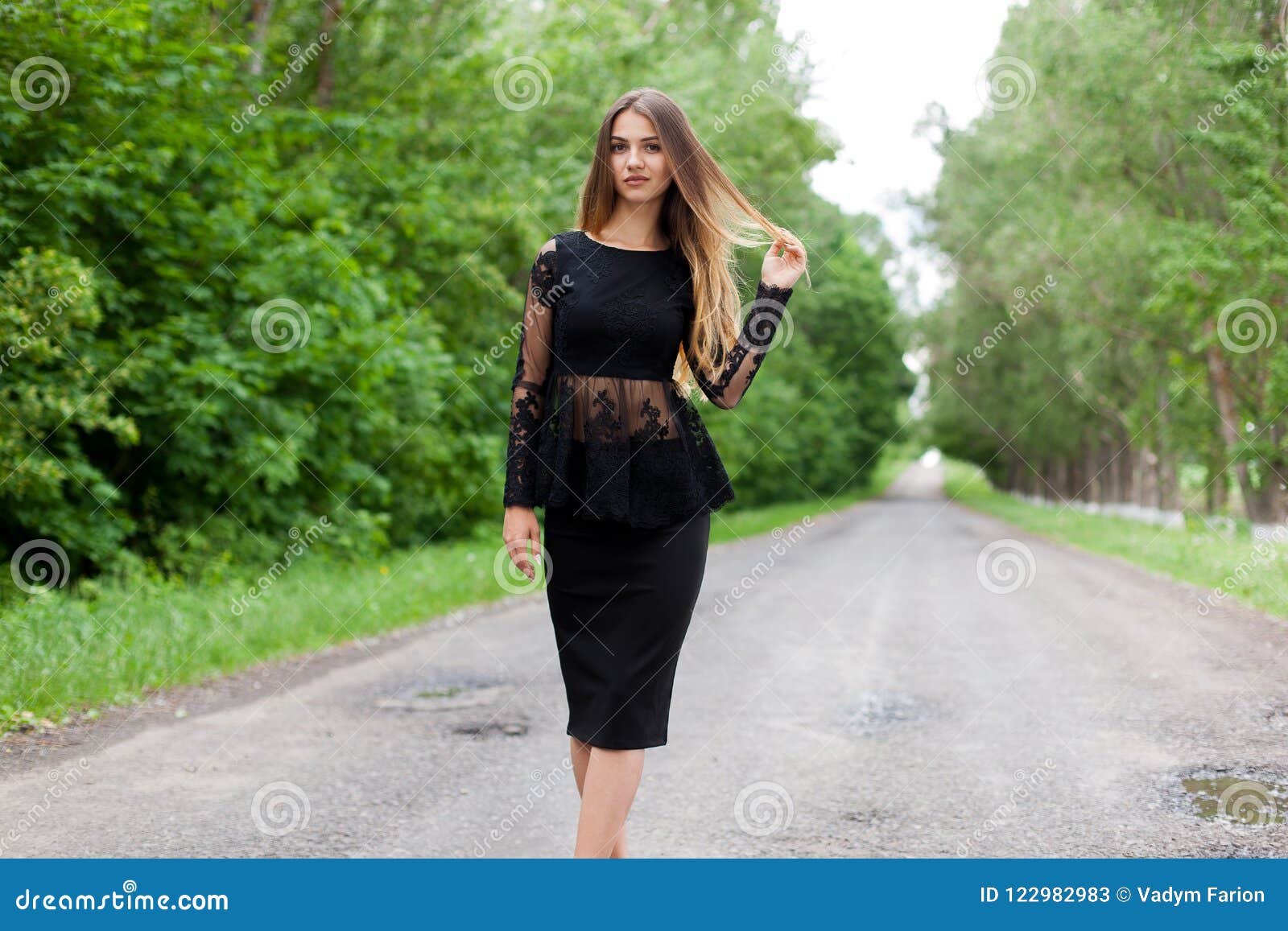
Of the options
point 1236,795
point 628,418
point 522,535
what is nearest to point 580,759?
point 522,535

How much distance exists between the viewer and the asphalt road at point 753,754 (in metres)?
3.70

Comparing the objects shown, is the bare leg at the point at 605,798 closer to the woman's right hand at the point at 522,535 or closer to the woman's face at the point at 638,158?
the woman's right hand at the point at 522,535

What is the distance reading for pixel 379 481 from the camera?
10.8 m

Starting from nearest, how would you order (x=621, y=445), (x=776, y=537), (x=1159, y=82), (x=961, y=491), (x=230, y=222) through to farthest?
(x=621, y=445) < (x=230, y=222) < (x=1159, y=82) < (x=776, y=537) < (x=961, y=491)

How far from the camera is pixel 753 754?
4969 millimetres

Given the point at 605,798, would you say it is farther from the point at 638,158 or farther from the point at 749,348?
the point at 638,158

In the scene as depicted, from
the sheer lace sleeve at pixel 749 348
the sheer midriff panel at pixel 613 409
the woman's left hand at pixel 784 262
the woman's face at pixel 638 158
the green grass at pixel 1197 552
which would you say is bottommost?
the green grass at pixel 1197 552

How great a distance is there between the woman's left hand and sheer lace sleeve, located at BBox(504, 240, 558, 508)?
561 millimetres

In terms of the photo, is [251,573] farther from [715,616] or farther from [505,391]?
[505,391]

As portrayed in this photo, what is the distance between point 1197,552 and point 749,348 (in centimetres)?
1340

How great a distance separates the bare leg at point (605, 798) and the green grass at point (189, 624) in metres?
3.67

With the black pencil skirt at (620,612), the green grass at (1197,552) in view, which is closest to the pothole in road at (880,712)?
the black pencil skirt at (620,612)

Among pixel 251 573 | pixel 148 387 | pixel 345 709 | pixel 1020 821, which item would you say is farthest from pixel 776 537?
pixel 1020 821
